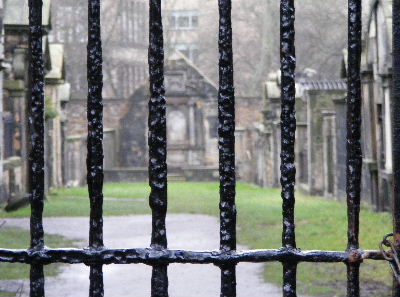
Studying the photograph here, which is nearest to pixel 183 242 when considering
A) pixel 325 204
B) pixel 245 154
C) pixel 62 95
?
pixel 325 204

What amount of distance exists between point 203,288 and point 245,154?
34.7 m

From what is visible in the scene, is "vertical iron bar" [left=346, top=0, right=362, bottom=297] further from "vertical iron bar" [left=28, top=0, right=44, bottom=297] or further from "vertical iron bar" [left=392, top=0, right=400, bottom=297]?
"vertical iron bar" [left=28, top=0, right=44, bottom=297]

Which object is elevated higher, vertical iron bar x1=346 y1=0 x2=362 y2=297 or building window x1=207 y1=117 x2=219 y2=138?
building window x1=207 y1=117 x2=219 y2=138

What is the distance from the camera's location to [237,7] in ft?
186

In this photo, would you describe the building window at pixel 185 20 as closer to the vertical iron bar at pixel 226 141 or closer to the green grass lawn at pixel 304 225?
the green grass lawn at pixel 304 225

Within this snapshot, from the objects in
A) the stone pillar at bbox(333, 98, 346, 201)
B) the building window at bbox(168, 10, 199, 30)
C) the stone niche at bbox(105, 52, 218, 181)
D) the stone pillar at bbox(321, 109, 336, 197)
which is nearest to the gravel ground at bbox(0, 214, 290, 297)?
the stone pillar at bbox(333, 98, 346, 201)

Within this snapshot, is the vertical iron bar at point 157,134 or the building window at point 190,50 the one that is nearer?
the vertical iron bar at point 157,134

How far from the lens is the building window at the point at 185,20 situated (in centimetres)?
6438

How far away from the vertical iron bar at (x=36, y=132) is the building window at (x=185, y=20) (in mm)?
62133

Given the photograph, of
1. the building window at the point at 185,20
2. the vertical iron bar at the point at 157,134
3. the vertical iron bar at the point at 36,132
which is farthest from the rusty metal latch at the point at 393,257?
the building window at the point at 185,20

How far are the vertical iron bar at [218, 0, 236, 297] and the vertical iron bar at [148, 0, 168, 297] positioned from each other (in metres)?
0.15

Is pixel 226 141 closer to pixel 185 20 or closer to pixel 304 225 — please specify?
pixel 304 225

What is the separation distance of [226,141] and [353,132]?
0.34 metres

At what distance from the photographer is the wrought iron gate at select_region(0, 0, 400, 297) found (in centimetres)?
256
